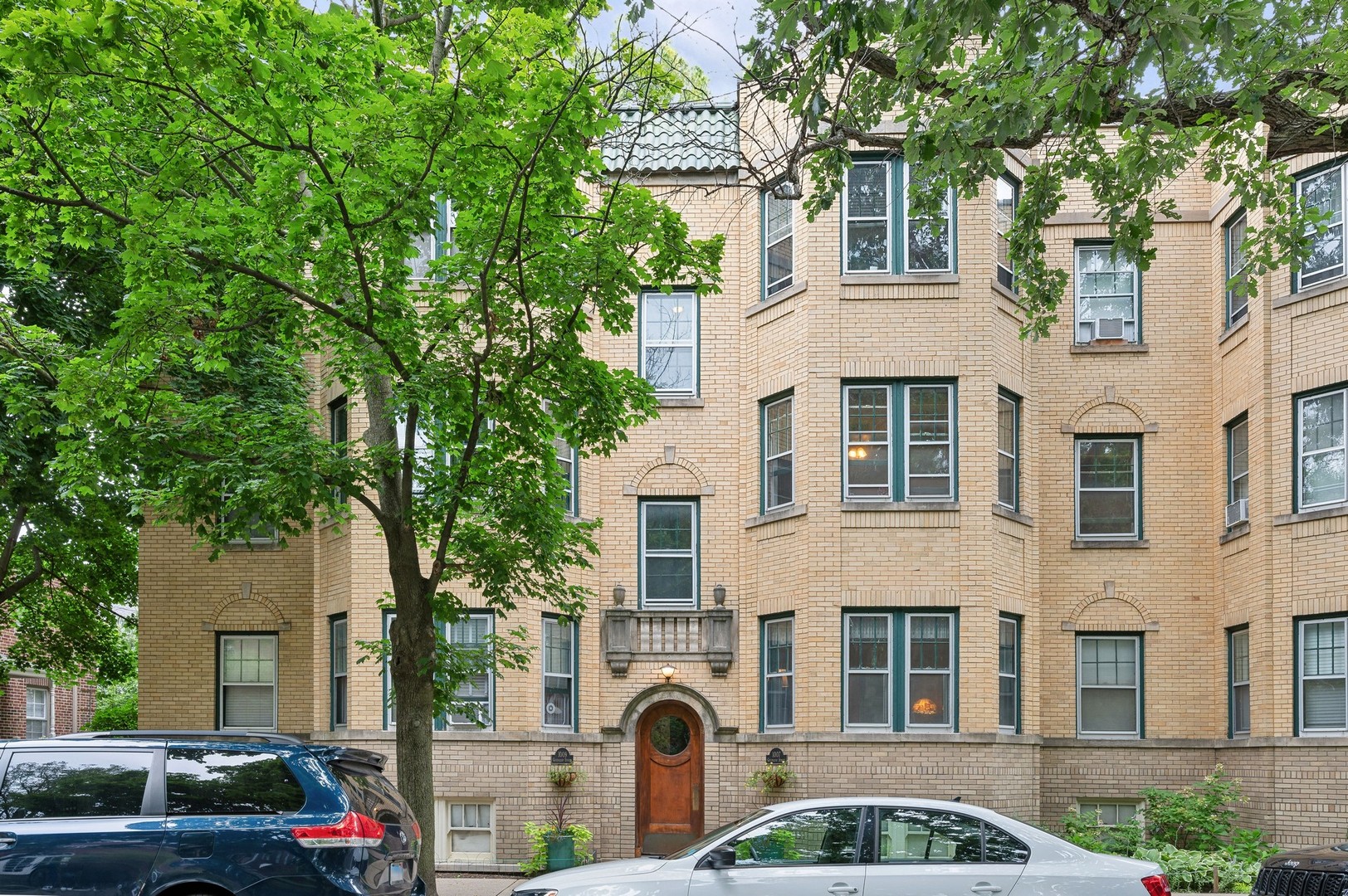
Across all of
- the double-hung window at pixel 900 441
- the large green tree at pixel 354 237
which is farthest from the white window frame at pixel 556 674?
the large green tree at pixel 354 237

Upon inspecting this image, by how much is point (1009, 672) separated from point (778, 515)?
152 inches

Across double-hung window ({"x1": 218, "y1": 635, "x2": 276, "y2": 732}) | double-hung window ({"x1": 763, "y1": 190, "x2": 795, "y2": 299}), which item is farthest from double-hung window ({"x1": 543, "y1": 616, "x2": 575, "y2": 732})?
double-hung window ({"x1": 763, "y1": 190, "x2": 795, "y2": 299})

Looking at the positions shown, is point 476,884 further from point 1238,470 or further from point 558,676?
point 1238,470

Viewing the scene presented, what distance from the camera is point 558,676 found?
18953 mm

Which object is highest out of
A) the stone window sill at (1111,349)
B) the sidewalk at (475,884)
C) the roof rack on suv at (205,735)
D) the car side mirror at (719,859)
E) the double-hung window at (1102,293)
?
the double-hung window at (1102,293)

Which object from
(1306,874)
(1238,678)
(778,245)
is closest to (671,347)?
(778,245)

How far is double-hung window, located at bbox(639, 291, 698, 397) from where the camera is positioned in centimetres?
1997

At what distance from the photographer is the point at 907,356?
60.1 feet

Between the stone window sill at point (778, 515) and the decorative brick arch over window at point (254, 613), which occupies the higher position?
the stone window sill at point (778, 515)

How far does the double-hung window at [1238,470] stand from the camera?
18672 millimetres

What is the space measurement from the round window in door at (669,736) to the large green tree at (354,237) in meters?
5.79

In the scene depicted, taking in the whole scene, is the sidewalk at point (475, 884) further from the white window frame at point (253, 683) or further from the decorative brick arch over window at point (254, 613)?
the decorative brick arch over window at point (254, 613)

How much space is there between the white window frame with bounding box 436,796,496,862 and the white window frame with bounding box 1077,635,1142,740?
8.48 metres

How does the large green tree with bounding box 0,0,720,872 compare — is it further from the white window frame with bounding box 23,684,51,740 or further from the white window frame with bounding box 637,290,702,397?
the white window frame with bounding box 23,684,51,740
